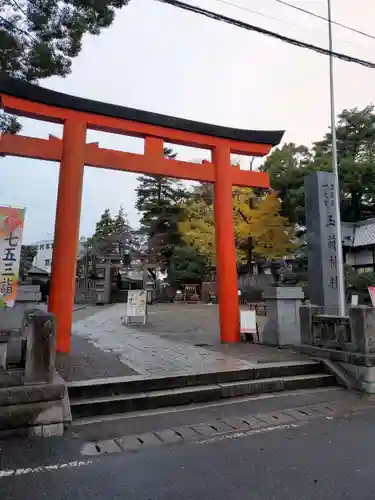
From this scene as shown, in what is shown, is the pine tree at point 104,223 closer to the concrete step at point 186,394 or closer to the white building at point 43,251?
the white building at point 43,251

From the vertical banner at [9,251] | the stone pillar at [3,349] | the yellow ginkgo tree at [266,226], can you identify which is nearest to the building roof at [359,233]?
the yellow ginkgo tree at [266,226]

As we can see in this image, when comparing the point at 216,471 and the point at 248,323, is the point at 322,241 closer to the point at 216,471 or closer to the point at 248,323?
the point at 248,323

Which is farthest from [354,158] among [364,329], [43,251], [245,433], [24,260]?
[43,251]

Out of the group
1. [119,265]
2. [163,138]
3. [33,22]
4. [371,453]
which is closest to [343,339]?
[371,453]

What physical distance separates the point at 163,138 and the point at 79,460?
25.7ft

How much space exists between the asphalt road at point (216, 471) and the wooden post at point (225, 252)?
224 inches

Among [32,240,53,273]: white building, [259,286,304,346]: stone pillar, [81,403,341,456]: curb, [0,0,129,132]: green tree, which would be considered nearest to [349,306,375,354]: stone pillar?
[81,403,341,456]: curb

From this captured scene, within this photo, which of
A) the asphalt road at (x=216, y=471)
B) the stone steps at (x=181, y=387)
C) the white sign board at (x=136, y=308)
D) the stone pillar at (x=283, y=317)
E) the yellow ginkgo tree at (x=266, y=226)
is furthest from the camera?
the yellow ginkgo tree at (x=266, y=226)

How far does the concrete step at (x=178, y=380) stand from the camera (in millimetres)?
5332

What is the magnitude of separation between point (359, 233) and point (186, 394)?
26644 mm

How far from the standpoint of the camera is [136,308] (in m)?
15.1

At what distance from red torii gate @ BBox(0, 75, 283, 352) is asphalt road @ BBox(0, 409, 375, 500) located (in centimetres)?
494

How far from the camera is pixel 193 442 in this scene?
13.6ft

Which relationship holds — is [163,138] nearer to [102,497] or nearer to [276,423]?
[276,423]
